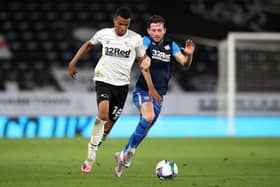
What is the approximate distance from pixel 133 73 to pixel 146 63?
1495 cm

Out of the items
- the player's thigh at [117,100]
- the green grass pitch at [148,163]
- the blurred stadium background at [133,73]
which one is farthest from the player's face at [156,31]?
the blurred stadium background at [133,73]

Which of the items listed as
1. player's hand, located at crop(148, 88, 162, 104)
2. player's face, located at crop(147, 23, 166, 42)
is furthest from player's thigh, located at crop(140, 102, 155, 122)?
player's face, located at crop(147, 23, 166, 42)

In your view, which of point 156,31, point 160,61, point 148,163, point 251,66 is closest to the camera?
point 156,31

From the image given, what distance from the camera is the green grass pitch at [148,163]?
795 centimetres

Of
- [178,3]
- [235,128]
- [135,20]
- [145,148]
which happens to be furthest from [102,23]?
[145,148]

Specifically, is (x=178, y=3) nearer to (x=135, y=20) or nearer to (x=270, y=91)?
(x=135, y=20)

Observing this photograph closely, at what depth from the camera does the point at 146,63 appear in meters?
8.71

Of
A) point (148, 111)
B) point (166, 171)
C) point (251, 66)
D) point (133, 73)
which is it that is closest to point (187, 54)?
point (148, 111)

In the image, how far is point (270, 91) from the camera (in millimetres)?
20422

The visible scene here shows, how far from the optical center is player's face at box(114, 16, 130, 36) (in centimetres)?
872

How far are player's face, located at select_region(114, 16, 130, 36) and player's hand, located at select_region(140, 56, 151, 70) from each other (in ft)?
1.43

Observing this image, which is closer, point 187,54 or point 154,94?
point 154,94

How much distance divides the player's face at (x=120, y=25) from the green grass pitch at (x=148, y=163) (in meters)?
1.73

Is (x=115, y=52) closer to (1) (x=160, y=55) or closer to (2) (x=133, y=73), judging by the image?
(1) (x=160, y=55)
